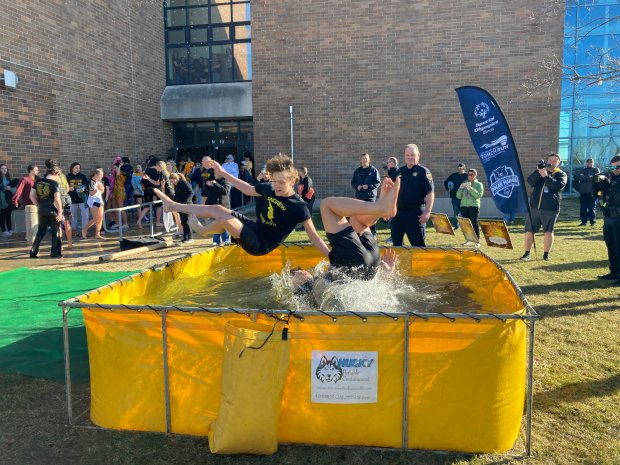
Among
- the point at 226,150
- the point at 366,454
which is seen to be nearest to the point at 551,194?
the point at 366,454

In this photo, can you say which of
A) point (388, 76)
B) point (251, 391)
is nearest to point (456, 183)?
point (388, 76)

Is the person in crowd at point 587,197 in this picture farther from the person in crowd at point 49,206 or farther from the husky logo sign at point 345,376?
the person in crowd at point 49,206

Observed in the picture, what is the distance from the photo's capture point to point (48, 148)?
1371 cm

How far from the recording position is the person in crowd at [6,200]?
1188 cm

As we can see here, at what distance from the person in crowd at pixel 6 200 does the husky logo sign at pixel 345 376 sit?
39.0 ft

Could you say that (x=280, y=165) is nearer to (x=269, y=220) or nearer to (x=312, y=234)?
(x=269, y=220)

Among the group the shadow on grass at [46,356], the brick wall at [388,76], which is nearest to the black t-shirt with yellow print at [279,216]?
the shadow on grass at [46,356]

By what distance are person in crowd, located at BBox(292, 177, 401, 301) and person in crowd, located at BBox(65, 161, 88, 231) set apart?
973cm

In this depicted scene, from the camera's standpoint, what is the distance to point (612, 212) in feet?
23.6

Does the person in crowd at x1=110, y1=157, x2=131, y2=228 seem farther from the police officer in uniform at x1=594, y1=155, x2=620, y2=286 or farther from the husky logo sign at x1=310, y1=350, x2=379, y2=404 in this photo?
the husky logo sign at x1=310, y1=350, x2=379, y2=404

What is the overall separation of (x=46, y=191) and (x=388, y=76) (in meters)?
11.5

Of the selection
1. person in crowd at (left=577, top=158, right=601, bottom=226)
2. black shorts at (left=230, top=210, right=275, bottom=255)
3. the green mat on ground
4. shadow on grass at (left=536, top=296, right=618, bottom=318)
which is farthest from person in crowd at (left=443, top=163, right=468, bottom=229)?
the green mat on ground

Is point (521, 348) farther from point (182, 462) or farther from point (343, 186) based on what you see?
point (343, 186)

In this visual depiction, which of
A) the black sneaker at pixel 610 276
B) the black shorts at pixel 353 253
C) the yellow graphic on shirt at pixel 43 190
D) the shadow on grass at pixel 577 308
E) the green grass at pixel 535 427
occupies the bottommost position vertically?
the green grass at pixel 535 427
